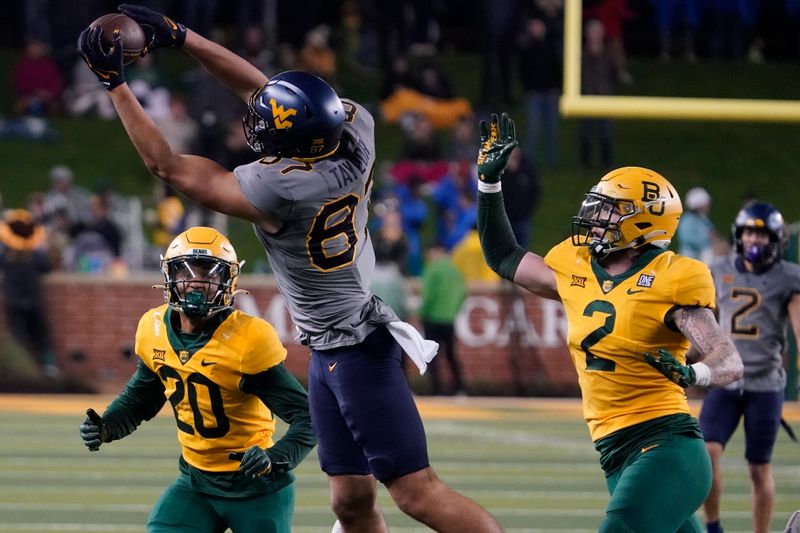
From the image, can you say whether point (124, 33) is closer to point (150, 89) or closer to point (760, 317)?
point (760, 317)

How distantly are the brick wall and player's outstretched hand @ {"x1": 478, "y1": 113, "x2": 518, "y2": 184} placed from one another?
9.88 m

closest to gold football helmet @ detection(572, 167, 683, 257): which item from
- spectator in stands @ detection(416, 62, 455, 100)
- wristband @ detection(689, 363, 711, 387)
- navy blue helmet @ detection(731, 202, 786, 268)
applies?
wristband @ detection(689, 363, 711, 387)

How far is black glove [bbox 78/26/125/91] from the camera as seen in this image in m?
4.50

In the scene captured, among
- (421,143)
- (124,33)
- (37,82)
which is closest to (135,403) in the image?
(124,33)

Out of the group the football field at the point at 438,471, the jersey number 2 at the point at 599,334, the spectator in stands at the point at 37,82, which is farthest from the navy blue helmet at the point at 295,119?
the spectator in stands at the point at 37,82

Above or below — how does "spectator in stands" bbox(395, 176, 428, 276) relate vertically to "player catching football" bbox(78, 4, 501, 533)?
below

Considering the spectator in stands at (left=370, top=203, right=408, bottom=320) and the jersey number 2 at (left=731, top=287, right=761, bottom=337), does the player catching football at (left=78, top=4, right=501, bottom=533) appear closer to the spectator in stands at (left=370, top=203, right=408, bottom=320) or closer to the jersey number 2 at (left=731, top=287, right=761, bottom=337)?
the jersey number 2 at (left=731, top=287, right=761, bottom=337)

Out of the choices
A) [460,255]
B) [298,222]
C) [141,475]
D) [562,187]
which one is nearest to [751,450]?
[298,222]

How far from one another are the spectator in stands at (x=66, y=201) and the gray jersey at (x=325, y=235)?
11573mm

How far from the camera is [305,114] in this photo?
15.7 feet

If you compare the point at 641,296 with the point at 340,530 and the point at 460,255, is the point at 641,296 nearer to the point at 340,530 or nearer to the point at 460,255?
the point at 340,530

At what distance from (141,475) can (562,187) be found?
9.39 metres

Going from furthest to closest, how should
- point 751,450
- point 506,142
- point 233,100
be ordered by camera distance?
point 233,100 < point 751,450 < point 506,142

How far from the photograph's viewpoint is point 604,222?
16.4 feet
